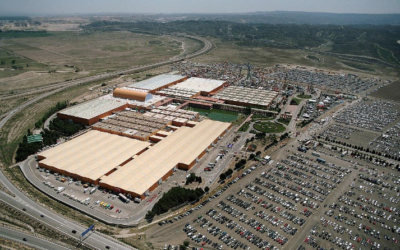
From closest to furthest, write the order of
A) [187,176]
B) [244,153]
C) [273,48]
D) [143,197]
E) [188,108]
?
[143,197], [187,176], [244,153], [188,108], [273,48]

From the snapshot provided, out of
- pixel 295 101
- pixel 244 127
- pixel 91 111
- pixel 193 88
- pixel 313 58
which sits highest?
pixel 313 58

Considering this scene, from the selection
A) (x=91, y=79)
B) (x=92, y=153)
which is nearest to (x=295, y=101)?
(x=92, y=153)

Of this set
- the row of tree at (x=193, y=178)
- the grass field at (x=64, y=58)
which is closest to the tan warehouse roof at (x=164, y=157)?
the row of tree at (x=193, y=178)

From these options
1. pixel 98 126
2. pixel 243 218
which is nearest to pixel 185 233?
pixel 243 218

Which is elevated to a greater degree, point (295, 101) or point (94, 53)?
point (94, 53)

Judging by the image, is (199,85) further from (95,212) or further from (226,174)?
(95,212)

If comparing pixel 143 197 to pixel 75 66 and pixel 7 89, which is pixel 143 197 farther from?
A: pixel 75 66
